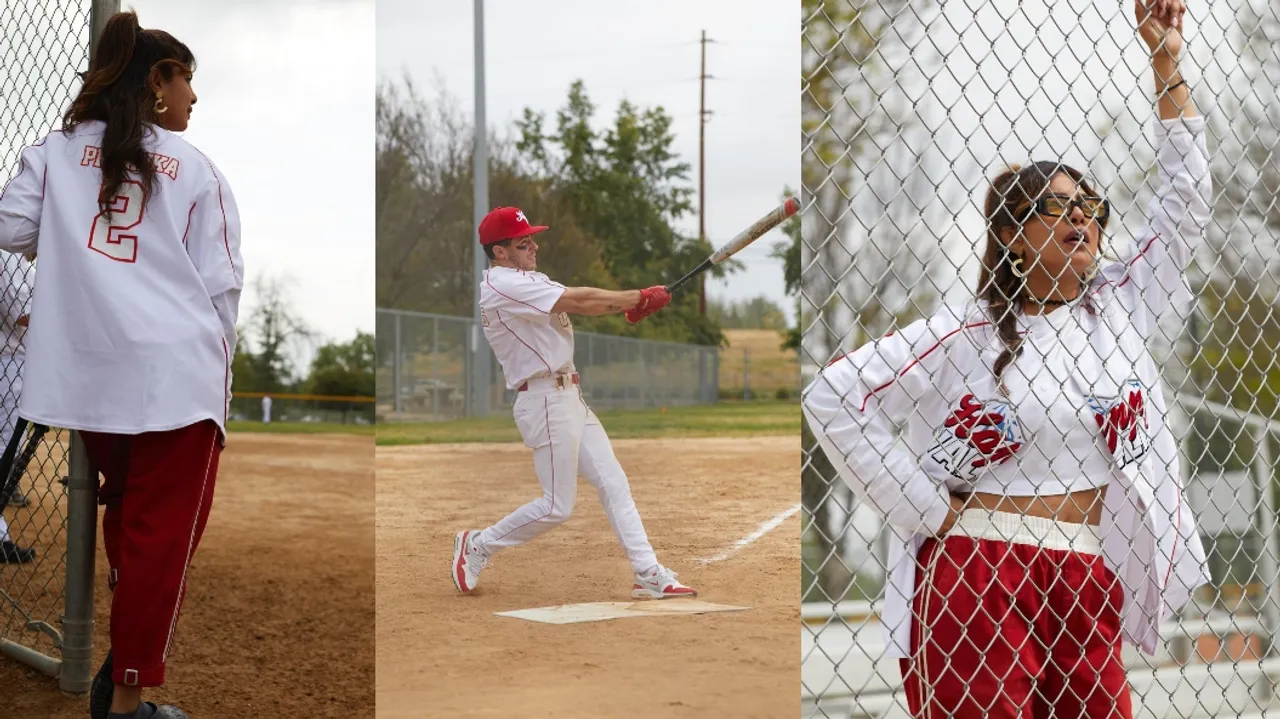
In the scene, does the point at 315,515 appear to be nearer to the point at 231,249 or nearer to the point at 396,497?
the point at 396,497

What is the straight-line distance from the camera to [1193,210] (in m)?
2.28

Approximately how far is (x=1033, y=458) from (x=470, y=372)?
7.87 m

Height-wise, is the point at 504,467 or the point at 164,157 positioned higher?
the point at 164,157

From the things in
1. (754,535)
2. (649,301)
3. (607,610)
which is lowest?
(607,610)

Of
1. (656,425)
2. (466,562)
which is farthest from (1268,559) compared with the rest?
(656,425)

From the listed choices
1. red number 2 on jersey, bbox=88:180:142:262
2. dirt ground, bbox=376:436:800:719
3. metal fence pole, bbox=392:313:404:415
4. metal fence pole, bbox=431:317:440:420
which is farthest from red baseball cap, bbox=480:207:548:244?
metal fence pole, bbox=392:313:404:415

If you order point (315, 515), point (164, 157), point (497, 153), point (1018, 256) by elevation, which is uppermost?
point (497, 153)

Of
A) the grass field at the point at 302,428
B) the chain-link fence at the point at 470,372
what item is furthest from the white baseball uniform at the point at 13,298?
the grass field at the point at 302,428

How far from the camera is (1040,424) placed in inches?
82.7

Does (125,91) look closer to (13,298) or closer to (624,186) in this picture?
(13,298)

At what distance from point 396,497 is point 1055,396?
7455mm

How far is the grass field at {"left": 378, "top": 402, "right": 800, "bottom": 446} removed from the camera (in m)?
8.54

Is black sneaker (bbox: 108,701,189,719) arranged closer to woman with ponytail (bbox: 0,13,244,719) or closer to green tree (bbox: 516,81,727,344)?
woman with ponytail (bbox: 0,13,244,719)

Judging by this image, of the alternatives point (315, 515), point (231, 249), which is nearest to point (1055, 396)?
point (231, 249)
